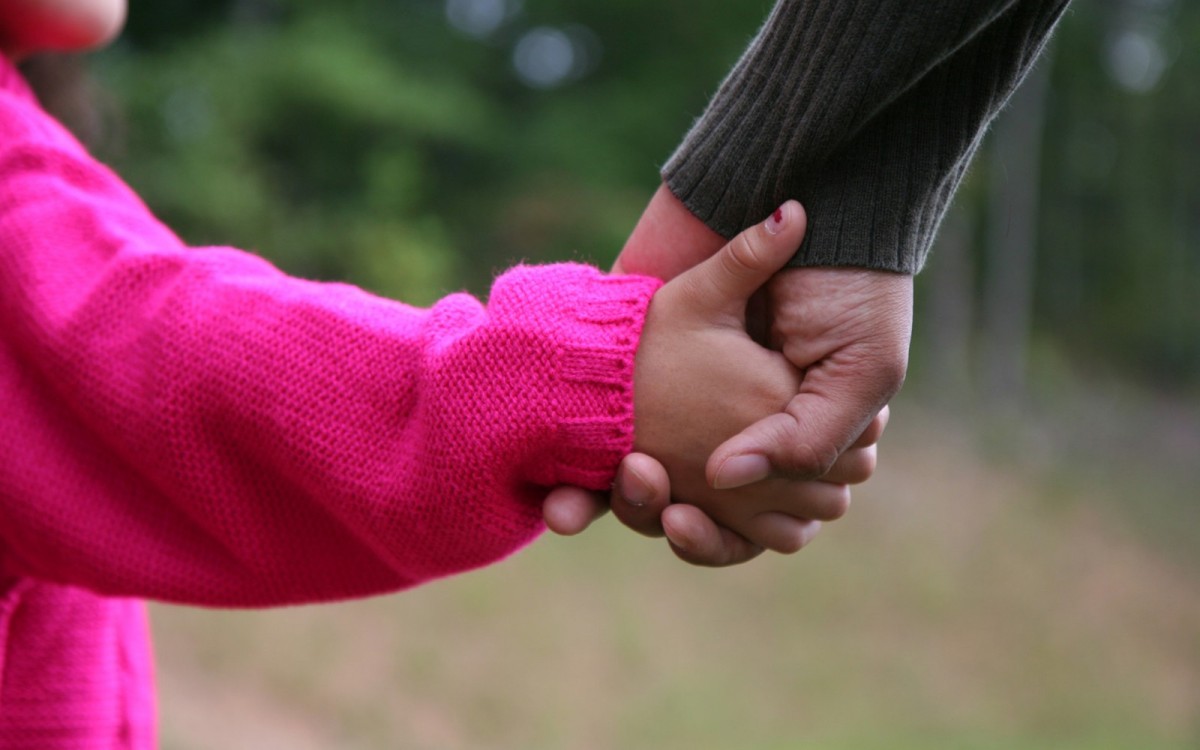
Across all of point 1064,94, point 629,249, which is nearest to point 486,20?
point 1064,94

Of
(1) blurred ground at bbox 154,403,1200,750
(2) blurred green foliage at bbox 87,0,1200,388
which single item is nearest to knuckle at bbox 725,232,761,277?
(1) blurred ground at bbox 154,403,1200,750

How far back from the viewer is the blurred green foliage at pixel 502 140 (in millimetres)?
9961

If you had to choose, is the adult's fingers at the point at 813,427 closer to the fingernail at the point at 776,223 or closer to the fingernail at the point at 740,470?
the fingernail at the point at 740,470

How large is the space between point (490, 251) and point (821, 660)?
24.7 ft

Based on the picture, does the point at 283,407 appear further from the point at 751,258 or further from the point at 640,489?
the point at 751,258

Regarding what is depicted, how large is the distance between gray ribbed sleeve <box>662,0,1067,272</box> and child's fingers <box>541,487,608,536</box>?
0.30m

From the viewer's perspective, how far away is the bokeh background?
5363 millimetres

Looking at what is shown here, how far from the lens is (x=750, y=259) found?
0.95 meters

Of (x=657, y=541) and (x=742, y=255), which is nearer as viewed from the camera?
(x=742, y=255)

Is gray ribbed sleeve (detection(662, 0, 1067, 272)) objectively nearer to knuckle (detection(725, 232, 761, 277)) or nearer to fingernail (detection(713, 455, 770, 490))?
knuckle (detection(725, 232, 761, 277))

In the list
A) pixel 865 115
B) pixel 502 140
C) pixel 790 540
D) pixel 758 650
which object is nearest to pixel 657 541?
pixel 758 650

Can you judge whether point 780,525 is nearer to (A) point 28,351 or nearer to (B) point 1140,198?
(A) point 28,351

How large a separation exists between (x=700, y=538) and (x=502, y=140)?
12.7 metres

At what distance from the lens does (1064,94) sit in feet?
60.8
